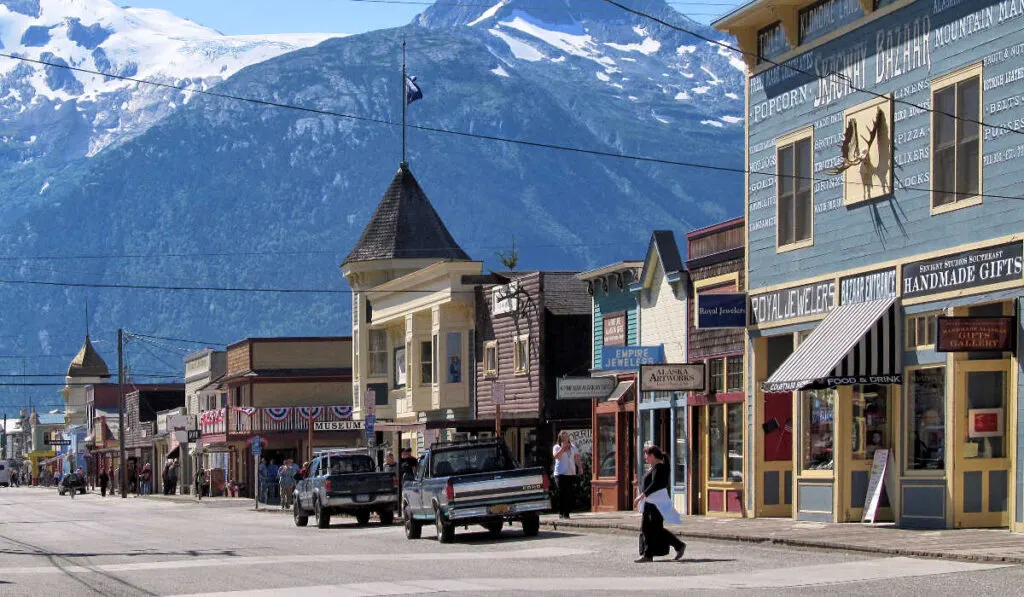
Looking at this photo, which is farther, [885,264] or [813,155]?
[813,155]

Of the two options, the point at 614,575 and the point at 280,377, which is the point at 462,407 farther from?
the point at 614,575

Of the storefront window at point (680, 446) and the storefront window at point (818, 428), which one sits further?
the storefront window at point (680, 446)

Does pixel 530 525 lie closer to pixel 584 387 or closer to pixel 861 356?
pixel 861 356

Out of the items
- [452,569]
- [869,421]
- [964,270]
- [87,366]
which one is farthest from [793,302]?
[87,366]

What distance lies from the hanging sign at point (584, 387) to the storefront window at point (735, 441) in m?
5.06

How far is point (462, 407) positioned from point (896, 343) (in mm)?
27221

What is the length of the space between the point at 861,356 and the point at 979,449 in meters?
2.29

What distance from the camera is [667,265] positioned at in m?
36.2

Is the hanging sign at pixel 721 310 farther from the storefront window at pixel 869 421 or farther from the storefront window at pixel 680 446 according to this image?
the storefront window at pixel 680 446

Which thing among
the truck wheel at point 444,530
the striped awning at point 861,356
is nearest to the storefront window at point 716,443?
the striped awning at point 861,356

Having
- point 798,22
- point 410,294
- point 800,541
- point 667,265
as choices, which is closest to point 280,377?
point 410,294

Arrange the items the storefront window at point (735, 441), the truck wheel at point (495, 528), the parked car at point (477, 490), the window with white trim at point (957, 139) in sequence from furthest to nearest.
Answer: the storefront window at point (735, 441) < the truck wheel at point (495, 528) < the parked car at point (477, 490) < the window with white trim at point (957, 139)

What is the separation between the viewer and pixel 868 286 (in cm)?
2758

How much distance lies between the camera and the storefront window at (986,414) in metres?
24.9
